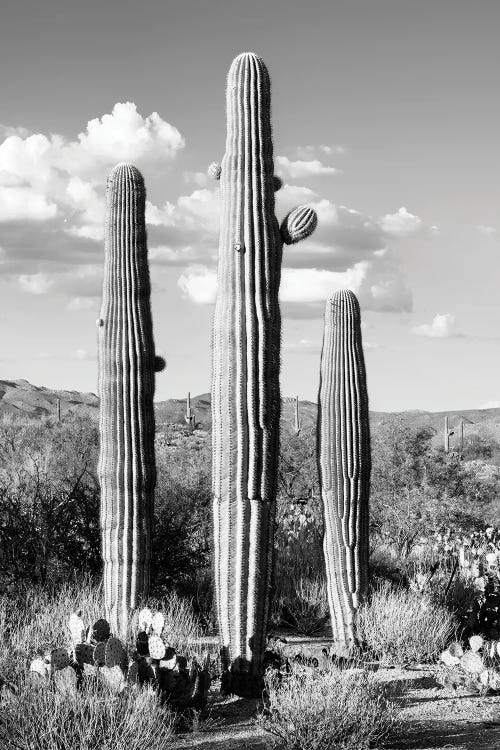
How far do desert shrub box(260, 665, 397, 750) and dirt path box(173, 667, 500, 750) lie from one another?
0.23m

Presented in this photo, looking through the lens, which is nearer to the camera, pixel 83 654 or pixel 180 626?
pixel 83 654

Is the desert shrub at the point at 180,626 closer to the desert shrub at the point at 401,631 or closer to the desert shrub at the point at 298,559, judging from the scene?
the desert shrub at the point at 298,559

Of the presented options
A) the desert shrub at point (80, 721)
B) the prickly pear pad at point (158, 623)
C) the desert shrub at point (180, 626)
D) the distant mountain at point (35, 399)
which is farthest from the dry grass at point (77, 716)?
the distant mountain at point (35, 399)

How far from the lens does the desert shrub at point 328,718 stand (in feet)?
22.1

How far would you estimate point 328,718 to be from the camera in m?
6.75

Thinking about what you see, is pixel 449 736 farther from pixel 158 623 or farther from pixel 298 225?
pixel 298 225

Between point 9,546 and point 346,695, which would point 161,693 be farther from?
point 9,546

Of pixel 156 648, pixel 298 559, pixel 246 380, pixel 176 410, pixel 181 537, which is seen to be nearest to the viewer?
pixel 156 648

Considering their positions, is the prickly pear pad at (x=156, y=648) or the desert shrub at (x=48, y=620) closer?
the prickly pear pad at (x=156, y=648)

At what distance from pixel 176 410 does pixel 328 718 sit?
231 ft

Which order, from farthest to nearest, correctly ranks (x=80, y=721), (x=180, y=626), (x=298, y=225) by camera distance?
(x=298, y=225), (x=180, y=626), (x=80, y=721)

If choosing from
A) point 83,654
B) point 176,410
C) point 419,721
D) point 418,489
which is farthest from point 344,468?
point 176,410

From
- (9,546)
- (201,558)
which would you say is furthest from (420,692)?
(9,546)

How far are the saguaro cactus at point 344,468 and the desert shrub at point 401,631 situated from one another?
0.21 meters
